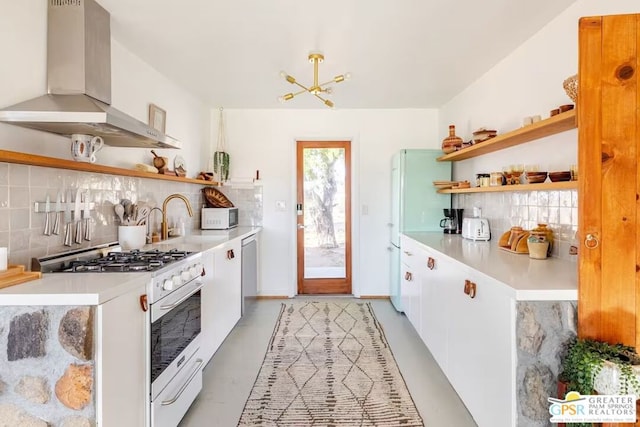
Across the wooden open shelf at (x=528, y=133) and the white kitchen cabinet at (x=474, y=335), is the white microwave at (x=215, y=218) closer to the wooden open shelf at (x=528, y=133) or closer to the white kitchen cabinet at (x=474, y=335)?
the white kitchen cabinet at (x=474, y=335)

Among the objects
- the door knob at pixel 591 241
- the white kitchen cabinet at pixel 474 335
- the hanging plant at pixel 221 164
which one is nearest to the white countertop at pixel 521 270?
the white kitchen cabinet at pixel 474 335

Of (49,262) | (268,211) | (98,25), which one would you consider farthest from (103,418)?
(268,211)

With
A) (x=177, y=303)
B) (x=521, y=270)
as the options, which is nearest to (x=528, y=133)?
(x=521, y=270)

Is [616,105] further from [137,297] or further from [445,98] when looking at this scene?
[445,98]

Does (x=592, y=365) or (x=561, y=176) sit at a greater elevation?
(x=561, y=176)

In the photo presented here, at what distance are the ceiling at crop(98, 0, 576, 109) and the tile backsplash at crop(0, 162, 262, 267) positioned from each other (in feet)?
3.40

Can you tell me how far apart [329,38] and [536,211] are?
Result: 1.91m

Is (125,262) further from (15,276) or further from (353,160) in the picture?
(353,160)

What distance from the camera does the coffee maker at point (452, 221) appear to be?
138 inches

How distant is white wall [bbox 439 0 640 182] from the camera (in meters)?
1.98

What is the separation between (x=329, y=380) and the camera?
2391mm

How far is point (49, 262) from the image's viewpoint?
66.0 inches

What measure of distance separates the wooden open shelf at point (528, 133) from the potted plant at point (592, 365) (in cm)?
107

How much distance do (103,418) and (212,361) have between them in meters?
1.49
